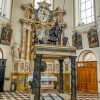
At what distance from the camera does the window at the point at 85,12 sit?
49.7ft

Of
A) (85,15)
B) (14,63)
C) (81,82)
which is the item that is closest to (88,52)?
(81,82)

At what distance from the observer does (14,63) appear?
548 inches

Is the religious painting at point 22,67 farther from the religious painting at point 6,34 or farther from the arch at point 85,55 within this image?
the arch at point 85,55

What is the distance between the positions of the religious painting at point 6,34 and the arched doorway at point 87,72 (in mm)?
5796

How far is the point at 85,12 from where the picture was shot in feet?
51.9

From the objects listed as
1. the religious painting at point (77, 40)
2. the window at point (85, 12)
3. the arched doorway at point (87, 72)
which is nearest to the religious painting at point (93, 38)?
the arched doorway at point (87, 72)

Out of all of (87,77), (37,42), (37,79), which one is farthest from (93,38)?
(37,79)

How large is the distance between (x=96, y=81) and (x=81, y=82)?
1.41 meters

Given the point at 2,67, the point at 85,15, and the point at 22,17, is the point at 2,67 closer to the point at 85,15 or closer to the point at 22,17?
the point at 22,17

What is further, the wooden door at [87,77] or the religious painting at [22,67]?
the religious painting at [22,67]

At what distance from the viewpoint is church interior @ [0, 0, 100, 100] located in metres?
13.5

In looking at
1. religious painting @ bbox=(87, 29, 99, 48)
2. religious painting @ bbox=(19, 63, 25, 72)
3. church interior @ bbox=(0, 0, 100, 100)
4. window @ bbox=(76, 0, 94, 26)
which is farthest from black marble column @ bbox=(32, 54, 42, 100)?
window @ bbox=(76, 0, 94, 26)

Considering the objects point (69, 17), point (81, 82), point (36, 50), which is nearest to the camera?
point (36, 50)

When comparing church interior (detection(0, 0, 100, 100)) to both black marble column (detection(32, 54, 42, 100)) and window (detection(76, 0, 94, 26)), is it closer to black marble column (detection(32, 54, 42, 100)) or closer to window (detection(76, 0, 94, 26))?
window (detection(76, 0, 94, 26))
